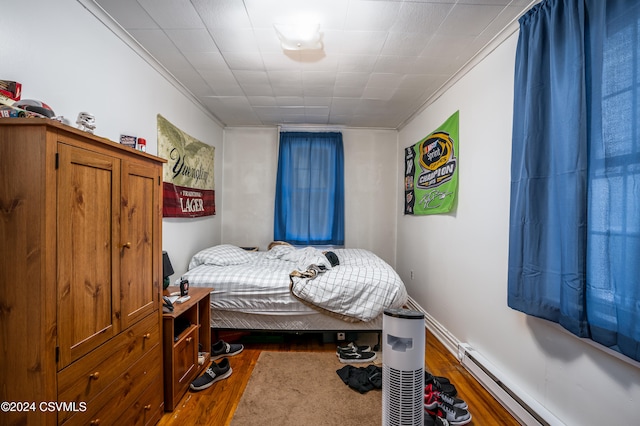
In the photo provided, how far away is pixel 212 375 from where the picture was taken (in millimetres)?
1968

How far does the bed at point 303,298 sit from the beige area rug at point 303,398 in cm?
32

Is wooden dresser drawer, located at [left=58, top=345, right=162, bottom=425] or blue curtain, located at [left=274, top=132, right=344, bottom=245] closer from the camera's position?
wooden dresser drawer, located at [left=58, top=345, right=162, bottom=425]

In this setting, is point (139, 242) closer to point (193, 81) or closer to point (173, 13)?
point (173, 13)

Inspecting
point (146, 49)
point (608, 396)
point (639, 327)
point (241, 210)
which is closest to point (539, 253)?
point (639, 327)

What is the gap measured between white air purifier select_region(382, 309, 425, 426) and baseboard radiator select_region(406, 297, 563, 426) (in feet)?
2.25

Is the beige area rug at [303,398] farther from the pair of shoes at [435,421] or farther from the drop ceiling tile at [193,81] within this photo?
the drop ceiling tile at [193,81]

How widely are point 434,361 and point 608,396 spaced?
123 cm

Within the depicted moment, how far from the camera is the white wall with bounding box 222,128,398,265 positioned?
4223 mm

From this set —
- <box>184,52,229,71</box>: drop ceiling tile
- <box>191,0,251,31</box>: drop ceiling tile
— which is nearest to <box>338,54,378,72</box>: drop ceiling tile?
<box>191,0,251,31</box>: drop ceiling tile

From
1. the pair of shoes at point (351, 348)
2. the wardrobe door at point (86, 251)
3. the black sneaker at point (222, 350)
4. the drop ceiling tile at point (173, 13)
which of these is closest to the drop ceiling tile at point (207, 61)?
the drop ceiling tile at point (173, 13)

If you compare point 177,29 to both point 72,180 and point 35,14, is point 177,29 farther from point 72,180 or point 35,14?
point 72,180

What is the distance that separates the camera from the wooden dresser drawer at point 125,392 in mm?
1106

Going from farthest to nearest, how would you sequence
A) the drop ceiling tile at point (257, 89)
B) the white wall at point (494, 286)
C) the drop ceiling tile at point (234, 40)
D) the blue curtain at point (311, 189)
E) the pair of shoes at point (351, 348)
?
the blue curtain at point (311, 189), the drop ceiling tile at point (257, 89), the pair of shoes at point (351, 348), the drop ceiling tile at point (234, 40), the white wall at point (494, 286)

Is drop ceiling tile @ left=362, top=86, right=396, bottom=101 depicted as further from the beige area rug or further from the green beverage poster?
the beige area rug
